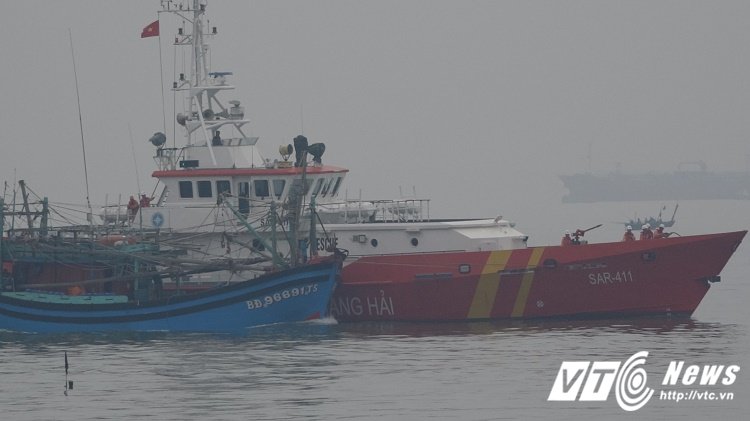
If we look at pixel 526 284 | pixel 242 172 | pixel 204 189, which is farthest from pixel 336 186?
pixel 526 284

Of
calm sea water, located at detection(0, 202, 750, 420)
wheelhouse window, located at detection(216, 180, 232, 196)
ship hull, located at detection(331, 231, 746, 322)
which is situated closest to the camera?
calm sea water, located at detection(0, 202, 750, 420)

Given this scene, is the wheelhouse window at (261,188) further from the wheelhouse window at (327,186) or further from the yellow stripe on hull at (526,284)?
the yellow stripe on hull at (526,284)

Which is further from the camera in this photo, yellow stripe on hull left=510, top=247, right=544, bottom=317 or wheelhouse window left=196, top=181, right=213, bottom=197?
wheelhouse window left=196, top=181, right=213, bottom=197

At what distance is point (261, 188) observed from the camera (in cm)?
4759

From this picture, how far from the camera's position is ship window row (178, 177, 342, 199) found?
47.5 m

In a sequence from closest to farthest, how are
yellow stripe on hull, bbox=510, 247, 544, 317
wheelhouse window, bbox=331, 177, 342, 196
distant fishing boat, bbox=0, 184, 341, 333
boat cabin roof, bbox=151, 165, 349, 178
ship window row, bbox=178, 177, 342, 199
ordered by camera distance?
distant fishing boat, bbox=0, 184, 341, 333 < yellow stripe on hull, bbox=510, 247, 544, 317 < boat cabin roof, bbox=151, 165, 349, 178 < ship window row, bbox=178, 177, 342, 199 < wheelhouse window, bbox=331, 177, 342, 196

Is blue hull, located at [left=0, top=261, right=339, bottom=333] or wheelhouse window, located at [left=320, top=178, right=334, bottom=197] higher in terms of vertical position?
wheelhouse window, located at [left=320, top=178, right=334, bottom=197]

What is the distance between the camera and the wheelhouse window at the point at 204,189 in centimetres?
4788

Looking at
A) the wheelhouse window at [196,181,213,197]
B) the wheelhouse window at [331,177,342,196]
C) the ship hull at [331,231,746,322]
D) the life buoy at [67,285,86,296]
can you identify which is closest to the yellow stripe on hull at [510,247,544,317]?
the ship hull at [331,231,746,322]

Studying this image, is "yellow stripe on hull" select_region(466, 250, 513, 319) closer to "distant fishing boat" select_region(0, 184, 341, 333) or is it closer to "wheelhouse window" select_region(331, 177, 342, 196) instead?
"distant fishing boat" select_region(0, 184, 341, 333)

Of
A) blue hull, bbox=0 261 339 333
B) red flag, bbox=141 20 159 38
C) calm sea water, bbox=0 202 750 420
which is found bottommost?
calm sea water, bbox=0 202 750 420

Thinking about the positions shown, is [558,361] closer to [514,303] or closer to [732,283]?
[514,303]

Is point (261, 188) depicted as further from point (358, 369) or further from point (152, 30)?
point (358, 369)

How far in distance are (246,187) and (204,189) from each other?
4.07 feet
